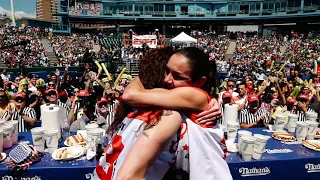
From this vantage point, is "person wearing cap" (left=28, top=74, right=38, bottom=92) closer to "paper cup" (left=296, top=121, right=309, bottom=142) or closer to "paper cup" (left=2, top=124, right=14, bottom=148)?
"paper cup" (left=2, top=124, right=14, bottom=148)

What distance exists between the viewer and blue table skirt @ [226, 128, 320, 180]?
8.54ft

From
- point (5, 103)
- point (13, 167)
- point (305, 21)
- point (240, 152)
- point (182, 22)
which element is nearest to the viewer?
point (13, 167)

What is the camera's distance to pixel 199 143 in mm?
1294

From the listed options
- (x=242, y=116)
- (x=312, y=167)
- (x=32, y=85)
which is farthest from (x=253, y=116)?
(x=32, y=85)

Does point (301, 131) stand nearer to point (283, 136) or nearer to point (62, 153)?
point (283, 136)

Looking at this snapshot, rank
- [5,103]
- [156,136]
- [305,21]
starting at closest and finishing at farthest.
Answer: [156,136]
[5,103]
[305,21]

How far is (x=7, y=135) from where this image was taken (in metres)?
2.66

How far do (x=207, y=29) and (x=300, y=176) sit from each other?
45.2 metres

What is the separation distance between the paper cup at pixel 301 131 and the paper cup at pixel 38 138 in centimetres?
275

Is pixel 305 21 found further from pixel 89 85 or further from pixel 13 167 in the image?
pixel 13 167

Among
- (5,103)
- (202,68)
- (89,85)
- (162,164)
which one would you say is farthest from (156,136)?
(89,85)

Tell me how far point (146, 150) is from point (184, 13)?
45880 millimetres

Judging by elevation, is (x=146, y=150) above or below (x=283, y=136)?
above

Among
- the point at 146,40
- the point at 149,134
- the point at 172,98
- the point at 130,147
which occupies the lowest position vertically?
the point at 130,147
